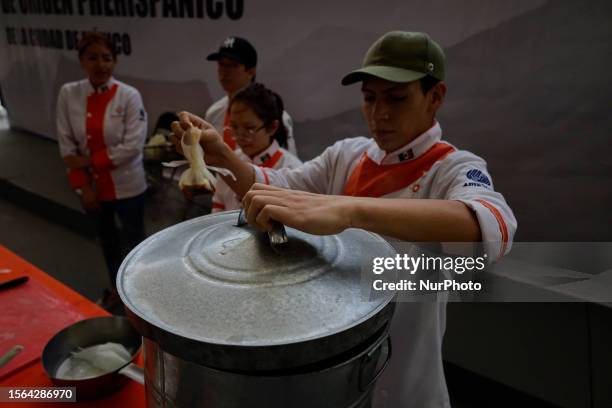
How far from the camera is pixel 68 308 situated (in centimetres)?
163

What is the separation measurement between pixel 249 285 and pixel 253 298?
0.13ft

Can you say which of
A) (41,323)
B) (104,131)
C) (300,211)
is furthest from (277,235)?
(104,131)

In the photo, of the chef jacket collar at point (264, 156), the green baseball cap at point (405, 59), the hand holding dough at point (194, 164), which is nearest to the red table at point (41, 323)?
the hand holding dough at point (194, 164)

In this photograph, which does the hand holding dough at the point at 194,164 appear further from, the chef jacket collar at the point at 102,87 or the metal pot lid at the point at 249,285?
the chef jacket collar at the point at 102,87

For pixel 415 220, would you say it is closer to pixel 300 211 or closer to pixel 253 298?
pixel 300 211

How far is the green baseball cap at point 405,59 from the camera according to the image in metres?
1.24

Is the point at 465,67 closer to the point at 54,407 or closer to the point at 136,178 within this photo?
the point at 136,178

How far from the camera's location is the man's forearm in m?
0.98

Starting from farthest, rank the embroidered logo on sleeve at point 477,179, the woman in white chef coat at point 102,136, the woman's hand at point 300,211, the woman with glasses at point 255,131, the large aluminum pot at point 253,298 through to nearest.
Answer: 1. the woman in white chef coat at point 102,136
2. the woman with glasses at point 255,131
3. the embroidered logo on sleeve at point 477,179
4. the woman's hand at point 300,211
5. the large aluminum pot at point 253,298

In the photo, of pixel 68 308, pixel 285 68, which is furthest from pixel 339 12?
pixel 68 308

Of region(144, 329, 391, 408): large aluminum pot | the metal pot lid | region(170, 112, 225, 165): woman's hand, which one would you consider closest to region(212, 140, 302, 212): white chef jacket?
region(170, 112, 225, 165): woman's hand

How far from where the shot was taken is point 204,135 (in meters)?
1.46

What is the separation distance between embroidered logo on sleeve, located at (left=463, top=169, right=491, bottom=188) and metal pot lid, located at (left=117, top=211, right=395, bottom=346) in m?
0.31

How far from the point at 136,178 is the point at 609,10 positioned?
3171 millimetres
